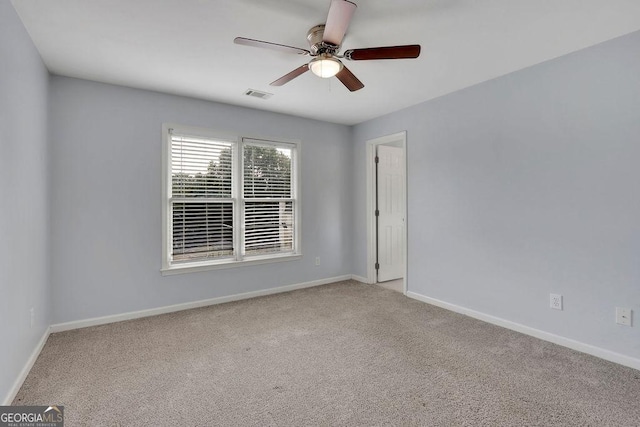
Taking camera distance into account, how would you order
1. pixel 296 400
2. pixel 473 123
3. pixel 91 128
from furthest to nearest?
pixel 473 123 < pixel 91 128 < pixel 296 400

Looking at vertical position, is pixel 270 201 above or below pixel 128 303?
above

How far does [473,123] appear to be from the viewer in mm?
3375

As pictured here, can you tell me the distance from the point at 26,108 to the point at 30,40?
0.57 metres

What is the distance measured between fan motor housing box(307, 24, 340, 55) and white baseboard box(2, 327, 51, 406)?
2.98m

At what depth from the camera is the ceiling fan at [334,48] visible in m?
1.81

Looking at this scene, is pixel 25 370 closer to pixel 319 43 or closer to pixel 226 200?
pixel 226 200

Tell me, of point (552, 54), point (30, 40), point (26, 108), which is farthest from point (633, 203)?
point (30, 40)

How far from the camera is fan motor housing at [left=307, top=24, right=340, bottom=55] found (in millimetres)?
Answer: 2186

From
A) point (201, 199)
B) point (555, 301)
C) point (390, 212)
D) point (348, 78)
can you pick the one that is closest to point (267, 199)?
point (201, 199)

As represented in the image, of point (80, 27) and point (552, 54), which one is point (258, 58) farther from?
point (552, 54)

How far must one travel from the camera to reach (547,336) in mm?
2775

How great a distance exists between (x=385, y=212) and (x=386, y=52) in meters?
3.14

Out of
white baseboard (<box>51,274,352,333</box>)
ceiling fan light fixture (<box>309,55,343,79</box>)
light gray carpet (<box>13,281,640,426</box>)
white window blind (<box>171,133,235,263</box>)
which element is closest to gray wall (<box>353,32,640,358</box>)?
light gray carpet (<box>13,281,640,426</box>)

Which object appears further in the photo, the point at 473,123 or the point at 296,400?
the point at 473,123
